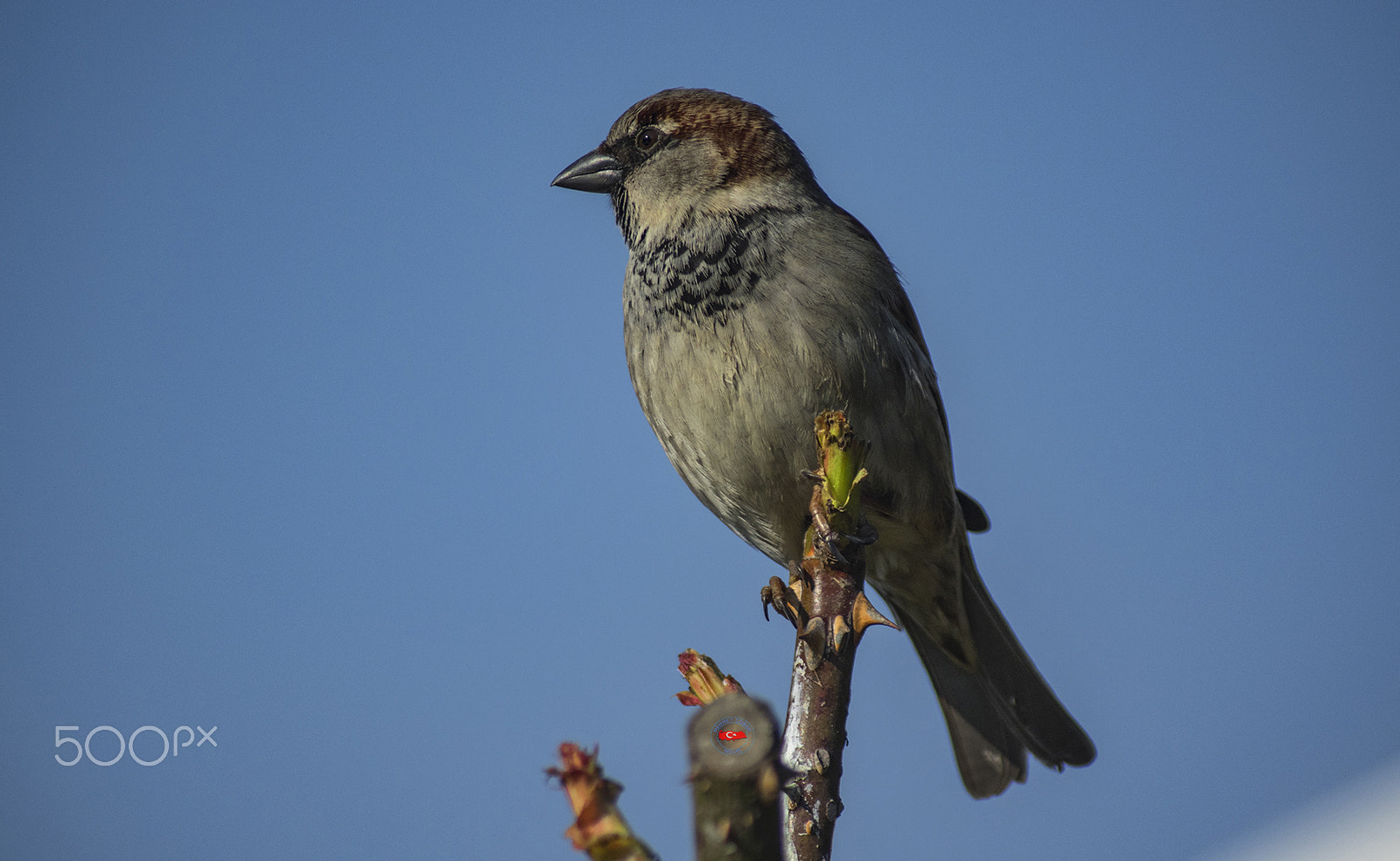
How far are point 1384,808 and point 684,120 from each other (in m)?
4.90

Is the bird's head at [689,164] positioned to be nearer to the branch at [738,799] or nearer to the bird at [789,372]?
the bird at [789,372]

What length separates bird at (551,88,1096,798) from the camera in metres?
3.09

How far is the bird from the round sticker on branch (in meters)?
1.86

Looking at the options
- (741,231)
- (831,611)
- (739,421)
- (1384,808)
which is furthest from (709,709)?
(1384,808)

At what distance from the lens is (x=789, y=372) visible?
303 cm

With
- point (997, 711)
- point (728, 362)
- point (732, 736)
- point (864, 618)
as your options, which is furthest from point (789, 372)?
point (732, 736)

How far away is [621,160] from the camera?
3895mm

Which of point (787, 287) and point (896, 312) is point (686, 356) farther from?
point (896, 312)

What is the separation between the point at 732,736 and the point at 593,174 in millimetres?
3096

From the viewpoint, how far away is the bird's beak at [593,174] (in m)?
3.91

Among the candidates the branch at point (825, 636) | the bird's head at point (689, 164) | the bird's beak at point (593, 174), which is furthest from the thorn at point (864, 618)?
the bird's beak at point (593, 174)

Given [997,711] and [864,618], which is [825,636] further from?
[997,711]

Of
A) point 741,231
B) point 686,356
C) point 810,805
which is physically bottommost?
point 810,805

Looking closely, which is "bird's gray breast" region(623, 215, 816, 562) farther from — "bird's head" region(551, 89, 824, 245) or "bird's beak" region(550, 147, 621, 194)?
"bird's beak" region(550, 147, 621, 194)
